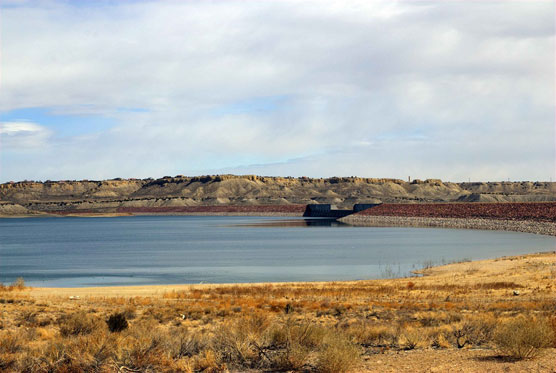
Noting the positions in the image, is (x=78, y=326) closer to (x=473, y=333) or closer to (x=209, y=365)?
(x=209, y=365)

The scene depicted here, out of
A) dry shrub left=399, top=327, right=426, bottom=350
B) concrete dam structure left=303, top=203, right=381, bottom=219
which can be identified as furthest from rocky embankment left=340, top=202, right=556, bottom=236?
dry shrub left=399, top=327, right=426, bottom=350

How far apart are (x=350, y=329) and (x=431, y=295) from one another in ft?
31.6

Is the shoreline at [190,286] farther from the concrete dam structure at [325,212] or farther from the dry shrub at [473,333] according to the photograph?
the concrete dam structure at [325,212]

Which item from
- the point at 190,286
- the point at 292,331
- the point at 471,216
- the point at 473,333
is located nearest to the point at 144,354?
the point at 292,331

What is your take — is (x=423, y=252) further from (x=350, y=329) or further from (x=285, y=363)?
(x=285, y=363)

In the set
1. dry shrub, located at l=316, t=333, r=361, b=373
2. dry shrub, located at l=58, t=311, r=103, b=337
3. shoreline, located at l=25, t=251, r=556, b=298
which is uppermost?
dry shrub, located at l=316, t=333, r=361, b=373

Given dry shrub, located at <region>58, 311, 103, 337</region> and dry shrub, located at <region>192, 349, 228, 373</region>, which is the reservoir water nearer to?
dry shrub, located at <region>58, 311, 103, 337</region>

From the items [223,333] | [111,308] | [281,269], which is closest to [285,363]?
[223,333]

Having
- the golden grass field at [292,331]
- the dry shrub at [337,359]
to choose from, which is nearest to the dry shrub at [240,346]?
the golden grass field at [292,331]

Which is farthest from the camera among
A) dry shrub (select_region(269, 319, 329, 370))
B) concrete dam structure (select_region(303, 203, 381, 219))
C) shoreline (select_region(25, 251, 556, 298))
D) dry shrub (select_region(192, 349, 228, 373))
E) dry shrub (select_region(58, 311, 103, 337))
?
concrete dam structure (select_region(303, 203, 381, 219))

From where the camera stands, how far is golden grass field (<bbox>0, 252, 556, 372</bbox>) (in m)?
11.0

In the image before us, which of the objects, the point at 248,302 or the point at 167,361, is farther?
the point at 248,302

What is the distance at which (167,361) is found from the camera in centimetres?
1135

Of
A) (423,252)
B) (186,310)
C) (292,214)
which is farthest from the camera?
(292,214)
